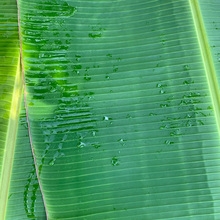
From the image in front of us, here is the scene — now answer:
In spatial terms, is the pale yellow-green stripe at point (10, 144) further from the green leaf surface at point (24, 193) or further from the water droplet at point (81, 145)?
the water droplet at point (81, 145)

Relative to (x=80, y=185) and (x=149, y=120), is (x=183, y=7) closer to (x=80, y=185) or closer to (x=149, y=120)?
(x=149, y=120)

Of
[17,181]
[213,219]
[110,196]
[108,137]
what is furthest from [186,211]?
[17,181]

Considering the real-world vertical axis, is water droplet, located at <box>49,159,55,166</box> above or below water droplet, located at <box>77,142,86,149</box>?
below

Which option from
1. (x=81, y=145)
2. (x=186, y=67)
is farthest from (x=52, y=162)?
(x=186, y=67)

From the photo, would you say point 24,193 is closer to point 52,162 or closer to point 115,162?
point 52,162

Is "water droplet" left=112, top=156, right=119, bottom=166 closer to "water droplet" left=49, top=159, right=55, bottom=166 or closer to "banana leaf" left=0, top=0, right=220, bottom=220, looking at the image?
"banana leaf" left=0, top=0, right=220, bottom=220

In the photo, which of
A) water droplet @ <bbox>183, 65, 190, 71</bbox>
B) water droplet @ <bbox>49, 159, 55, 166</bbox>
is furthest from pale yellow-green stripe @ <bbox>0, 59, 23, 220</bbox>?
water droplet @ <bbox>183, 65, 190, 71</bbox>

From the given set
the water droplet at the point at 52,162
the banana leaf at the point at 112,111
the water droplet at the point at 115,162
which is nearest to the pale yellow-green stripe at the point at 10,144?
the banana leaf at the point at 112,111

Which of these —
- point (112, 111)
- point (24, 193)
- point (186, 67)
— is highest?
point (186, 67)
